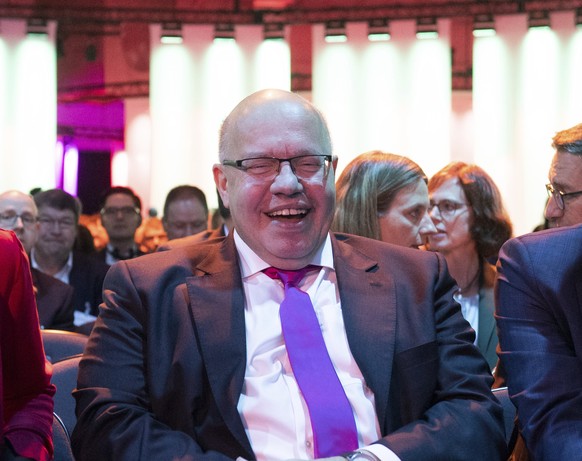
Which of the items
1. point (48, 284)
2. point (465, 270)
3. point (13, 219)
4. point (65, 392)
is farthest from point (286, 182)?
point (13, 219)

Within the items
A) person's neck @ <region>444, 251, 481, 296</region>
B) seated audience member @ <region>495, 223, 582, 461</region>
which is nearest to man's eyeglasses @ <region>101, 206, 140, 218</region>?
person's neck @ <region>444, 251, 481, 296</region>

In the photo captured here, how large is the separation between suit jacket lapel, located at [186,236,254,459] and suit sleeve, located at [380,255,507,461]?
0.38m

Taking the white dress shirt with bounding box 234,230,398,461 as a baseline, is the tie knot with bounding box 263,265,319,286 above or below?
above

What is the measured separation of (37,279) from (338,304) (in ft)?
9.68

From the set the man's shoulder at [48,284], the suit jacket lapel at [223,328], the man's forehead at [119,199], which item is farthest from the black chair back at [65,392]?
the man's forehead at [119,199]

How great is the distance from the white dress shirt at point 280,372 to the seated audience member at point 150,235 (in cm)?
526

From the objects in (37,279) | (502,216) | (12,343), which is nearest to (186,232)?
(37,279)

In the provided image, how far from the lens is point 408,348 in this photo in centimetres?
219

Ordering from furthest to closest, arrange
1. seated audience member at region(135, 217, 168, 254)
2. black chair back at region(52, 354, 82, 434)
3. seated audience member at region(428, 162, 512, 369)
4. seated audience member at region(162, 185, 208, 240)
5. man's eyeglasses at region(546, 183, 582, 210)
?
seated audience member at region(135, 217, 168, 254) → seated audience member at region(162, 185, 208, 240) → seated audience member at region(428, 162, 512, 369) → man's eyeglasses at region(546, 183, 582, 210) → black chair back at region(52, 354, 82, 434)

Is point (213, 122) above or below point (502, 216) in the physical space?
above

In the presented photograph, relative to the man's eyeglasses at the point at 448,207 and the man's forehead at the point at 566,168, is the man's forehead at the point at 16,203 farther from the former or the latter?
the man's forehead at the point at 566,168

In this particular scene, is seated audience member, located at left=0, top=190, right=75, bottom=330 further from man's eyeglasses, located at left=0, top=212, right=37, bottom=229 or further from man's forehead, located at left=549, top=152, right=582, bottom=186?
man's forehead, located at left=549, top=152, right=582, bottom=186

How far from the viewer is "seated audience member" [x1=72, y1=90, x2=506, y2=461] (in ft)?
6.83

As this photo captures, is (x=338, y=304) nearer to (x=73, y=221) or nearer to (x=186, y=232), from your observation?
(x=73, y=221)
